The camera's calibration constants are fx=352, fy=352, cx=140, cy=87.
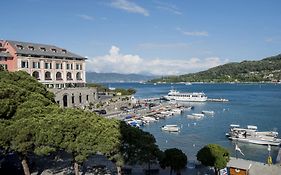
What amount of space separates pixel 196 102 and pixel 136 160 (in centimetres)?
11212

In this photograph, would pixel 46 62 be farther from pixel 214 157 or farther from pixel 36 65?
pixel 214 157

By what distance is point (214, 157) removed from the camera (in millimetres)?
29953

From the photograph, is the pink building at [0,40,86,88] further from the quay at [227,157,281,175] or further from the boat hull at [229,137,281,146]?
the quay at [227,157,281,175]

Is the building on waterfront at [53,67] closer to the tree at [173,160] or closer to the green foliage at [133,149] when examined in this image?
the tree at [173,160]

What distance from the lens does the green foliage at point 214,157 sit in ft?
98.0

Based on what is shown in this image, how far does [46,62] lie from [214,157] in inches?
1922

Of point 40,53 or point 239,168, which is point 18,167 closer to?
point 239,168

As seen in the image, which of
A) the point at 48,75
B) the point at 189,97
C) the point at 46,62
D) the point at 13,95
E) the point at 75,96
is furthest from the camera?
the point at 189,97

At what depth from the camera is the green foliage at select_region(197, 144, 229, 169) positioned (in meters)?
29.9

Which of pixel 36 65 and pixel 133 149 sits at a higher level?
pixel 36 65

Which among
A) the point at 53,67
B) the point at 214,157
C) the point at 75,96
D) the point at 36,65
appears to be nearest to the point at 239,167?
the point at 214,157

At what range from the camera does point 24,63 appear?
66.3 metres

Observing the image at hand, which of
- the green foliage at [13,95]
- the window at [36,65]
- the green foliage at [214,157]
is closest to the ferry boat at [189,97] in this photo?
the window at [36,65]

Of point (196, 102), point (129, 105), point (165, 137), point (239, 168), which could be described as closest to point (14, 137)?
point (239, 168)
